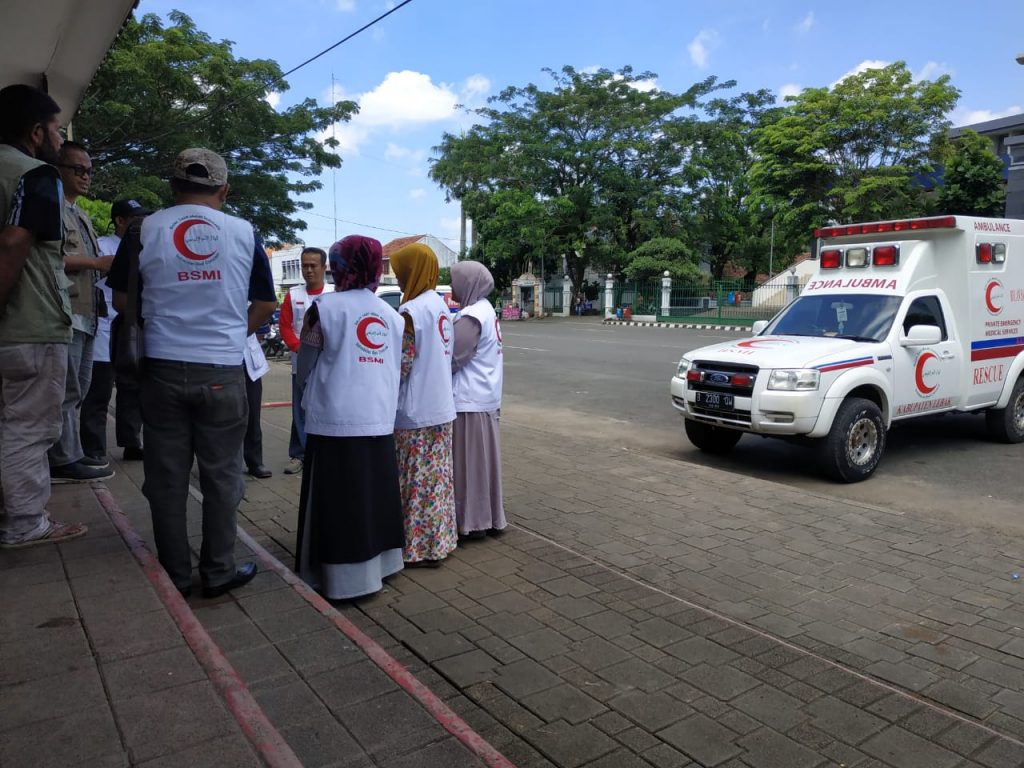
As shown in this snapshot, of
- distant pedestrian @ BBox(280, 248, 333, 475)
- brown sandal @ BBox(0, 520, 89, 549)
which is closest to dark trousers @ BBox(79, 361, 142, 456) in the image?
distant pedestrian @ BBox(280, 248, 333, 475)

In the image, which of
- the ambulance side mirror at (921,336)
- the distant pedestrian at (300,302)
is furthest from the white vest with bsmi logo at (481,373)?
the ambulance side mirror at (921,336)

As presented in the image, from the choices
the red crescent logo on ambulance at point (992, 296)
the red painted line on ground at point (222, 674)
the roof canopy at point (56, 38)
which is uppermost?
the roof canopy at point (56, 38)

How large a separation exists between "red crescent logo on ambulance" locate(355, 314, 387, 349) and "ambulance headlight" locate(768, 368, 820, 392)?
13.7 feet

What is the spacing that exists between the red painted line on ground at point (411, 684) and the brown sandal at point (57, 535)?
0.96m

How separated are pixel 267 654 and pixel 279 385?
1160 cm

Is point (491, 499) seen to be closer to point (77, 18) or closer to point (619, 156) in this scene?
point (77, 18)

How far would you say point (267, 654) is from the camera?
119 inches

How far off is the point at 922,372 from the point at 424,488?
18.2 ft

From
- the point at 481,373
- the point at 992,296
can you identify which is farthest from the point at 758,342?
the point at 481,373

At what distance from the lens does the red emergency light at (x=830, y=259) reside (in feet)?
26.8

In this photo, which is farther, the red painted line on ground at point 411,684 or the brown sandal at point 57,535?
the brown sandal at point 57,535

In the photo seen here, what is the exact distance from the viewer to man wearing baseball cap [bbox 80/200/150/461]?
5.68 meters

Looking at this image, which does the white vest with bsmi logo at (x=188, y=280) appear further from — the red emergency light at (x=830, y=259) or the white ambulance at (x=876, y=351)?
the red emergency light at (x=830, y=259)

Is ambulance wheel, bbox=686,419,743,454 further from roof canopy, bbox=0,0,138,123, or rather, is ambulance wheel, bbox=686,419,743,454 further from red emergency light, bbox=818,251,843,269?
roof canopy, bbox=0,0,138,123
